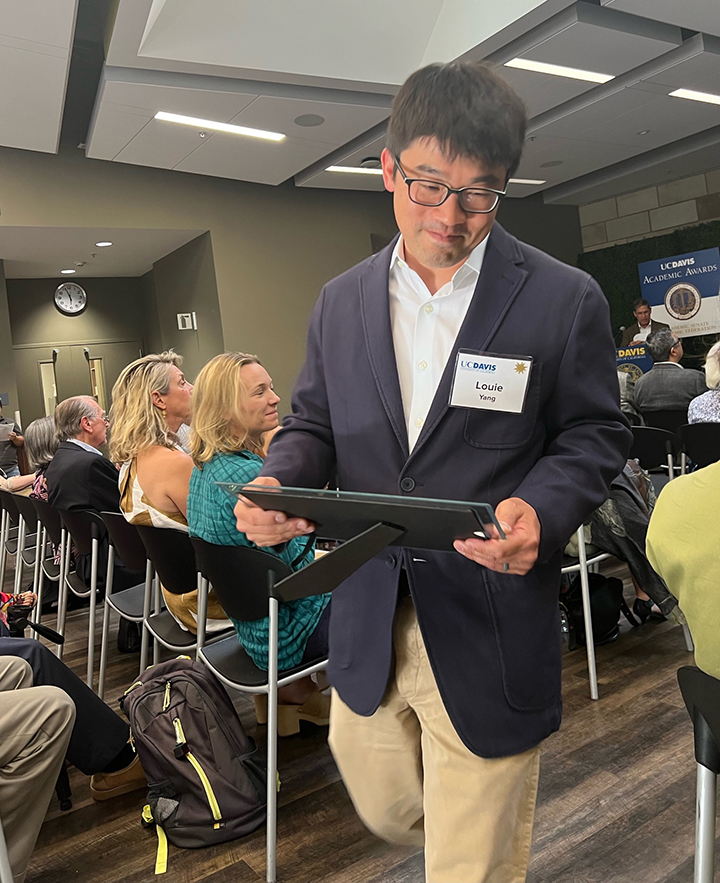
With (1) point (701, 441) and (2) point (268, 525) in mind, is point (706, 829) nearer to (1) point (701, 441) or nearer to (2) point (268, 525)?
(2) point (268, 525)

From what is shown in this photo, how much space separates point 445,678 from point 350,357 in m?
0.54

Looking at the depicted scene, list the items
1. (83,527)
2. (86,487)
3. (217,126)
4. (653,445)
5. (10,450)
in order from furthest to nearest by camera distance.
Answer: (10,450), (217,126), (653,445), (86,487), (83,527)

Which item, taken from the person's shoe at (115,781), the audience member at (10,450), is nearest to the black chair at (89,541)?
the person's shoe at (115,781)

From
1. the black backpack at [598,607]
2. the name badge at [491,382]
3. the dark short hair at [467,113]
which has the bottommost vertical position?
the black backpack at [598,607]

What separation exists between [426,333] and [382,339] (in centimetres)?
7

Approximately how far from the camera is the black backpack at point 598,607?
3.40 meters

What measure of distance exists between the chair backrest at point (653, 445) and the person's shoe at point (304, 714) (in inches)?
95.4

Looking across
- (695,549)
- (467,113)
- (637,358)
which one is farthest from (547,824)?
(637,358)

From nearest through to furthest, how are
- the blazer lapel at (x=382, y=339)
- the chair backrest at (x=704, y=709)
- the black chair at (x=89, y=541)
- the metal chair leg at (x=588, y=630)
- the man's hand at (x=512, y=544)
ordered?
the man's hand at (x=512, y=544) → the chair backrest at (x=704, y=709) → the blazer lapel at (x=382, y=339) → the metal chair leg at (x=588, y=630) → the black chair at (x=89, y=541)

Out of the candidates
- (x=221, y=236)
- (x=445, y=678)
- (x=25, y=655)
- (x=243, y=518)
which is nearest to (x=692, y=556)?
(x=445, y=678)

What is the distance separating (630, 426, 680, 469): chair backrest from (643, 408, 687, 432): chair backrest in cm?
57

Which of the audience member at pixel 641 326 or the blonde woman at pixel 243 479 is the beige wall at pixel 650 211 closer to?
the audience member at pixel 641 326

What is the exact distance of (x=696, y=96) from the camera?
676 centimetres

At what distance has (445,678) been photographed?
1196mm
